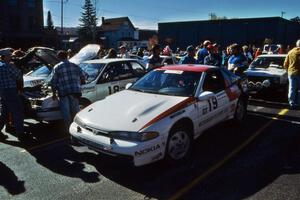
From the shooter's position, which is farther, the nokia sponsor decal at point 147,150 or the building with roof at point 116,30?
the building with roof at point 116,30

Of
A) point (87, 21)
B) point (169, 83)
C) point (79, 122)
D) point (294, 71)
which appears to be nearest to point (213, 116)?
point (169, 83)

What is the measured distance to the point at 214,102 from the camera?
245 inches

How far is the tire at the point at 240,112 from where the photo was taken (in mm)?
7422

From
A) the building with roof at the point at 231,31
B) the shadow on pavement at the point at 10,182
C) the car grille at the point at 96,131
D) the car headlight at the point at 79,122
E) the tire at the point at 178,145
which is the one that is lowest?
the shadow on pavement at the point at 10,182

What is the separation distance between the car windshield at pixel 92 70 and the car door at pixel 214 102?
295cm

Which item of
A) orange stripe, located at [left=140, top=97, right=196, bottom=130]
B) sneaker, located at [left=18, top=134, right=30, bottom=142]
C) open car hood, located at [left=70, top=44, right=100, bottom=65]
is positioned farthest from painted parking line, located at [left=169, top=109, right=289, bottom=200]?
open car hood, located at [left=70, top=44, right=100, bottom=65]

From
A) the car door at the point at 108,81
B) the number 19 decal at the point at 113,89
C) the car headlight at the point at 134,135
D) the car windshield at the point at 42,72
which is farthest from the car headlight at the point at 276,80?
the car headlight at the point at 134,135

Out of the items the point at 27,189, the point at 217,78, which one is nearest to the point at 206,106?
the point at 217,78

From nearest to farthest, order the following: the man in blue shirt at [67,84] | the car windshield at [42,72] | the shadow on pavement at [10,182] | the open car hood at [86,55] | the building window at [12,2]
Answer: the shadow on pavement at [10,182], the man in blue shirt at [67,84], the car windshield at [42,72], the open car hood at [86,55], the building window at [12,2]

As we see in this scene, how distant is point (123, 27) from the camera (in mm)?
83625

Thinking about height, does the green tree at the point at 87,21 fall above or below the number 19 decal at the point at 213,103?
above

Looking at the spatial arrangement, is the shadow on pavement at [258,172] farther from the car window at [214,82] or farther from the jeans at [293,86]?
the jeans at [293,86]

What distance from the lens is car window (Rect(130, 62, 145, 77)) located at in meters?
9.15

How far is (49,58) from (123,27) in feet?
253
